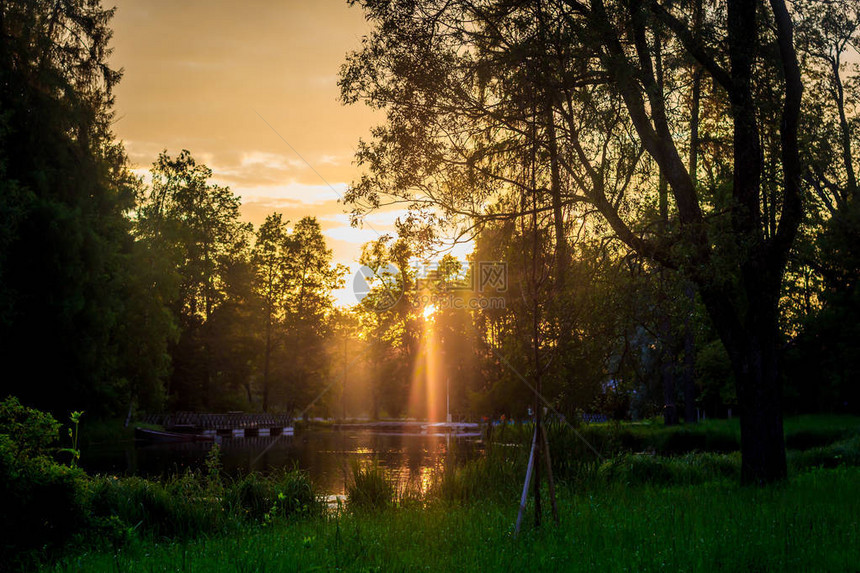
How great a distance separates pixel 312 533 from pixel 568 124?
24.7ft

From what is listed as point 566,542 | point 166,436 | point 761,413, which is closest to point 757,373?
point 761,413

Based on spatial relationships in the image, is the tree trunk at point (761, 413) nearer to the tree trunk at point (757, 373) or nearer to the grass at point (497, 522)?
the tree trunk at point (757, 373)

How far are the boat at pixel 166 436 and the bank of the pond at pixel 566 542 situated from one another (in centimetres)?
3197

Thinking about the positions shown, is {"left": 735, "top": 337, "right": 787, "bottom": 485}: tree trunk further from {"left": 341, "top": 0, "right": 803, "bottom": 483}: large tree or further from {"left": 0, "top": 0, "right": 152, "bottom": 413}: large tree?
{"left": 0, "top": 0, "right": 152, "bottom": 413}: large tree

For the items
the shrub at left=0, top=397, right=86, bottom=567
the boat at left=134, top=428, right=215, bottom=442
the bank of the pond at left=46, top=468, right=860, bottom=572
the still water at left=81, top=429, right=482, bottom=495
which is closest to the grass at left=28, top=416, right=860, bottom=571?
the bank of the pond at left=46, top=468, right=860, bottom=572

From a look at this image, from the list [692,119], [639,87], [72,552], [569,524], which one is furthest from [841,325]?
[72,552]

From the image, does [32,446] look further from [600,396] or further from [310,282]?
[310,282]

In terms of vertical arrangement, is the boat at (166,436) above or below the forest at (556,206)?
below

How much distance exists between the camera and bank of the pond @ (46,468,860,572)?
685 cm

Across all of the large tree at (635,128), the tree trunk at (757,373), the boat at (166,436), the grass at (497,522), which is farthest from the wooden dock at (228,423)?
the tree trunk at (757,373)

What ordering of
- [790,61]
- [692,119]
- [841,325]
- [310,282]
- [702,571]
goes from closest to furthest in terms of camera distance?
[702,571], [790,61], [692,119], [841,325], [310,282]

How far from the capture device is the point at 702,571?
21.2 feet

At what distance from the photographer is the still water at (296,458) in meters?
22.0

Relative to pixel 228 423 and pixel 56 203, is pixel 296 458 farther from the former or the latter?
pixel 228 423
